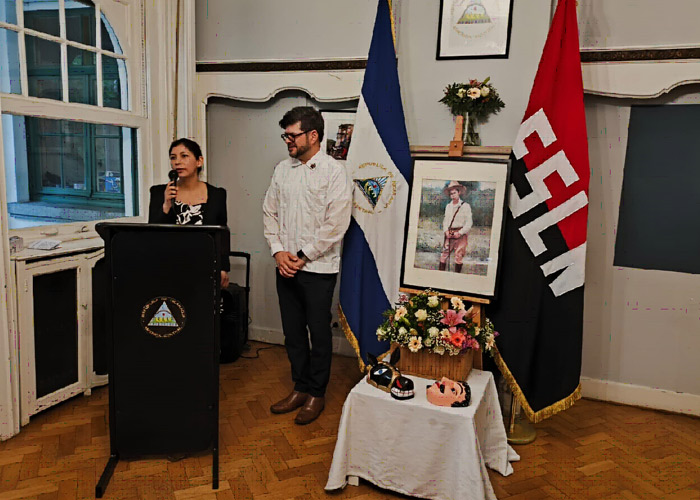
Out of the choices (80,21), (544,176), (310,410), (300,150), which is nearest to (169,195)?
(300,150)

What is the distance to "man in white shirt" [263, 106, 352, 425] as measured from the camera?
2.73 meters

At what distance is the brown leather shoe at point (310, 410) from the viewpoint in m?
2.84

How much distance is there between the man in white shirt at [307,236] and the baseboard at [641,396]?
156 centimetres

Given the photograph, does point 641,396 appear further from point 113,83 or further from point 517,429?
point 113,83

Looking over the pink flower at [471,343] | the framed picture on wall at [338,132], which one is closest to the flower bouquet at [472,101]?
the framed picture on wall at [338,132]

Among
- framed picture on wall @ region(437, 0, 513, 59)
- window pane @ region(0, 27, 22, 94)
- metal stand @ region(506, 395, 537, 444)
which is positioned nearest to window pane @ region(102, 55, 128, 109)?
window pane @ region(0, 27, 22, 94)

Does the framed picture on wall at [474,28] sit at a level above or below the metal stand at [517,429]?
above

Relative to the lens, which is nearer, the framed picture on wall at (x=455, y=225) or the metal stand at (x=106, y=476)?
the metal stand at (x=106, y=476)

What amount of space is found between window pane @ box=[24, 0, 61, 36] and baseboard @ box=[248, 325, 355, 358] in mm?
2197

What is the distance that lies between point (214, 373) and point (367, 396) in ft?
2.03

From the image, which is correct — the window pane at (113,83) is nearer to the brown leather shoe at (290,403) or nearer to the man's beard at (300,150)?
the man's beard at (300,150)


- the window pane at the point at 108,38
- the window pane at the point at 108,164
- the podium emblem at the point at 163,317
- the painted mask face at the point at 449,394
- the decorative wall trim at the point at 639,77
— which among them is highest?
the window pane at the point at 108,38

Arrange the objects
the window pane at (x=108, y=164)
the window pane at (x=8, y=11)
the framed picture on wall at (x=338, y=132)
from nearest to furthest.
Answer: the window pane at (x=8, y=11) → the window pane at (x=108, y=164) → the framed picture on wall at (x=338, y=132)

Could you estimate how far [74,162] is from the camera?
3.17 meters
